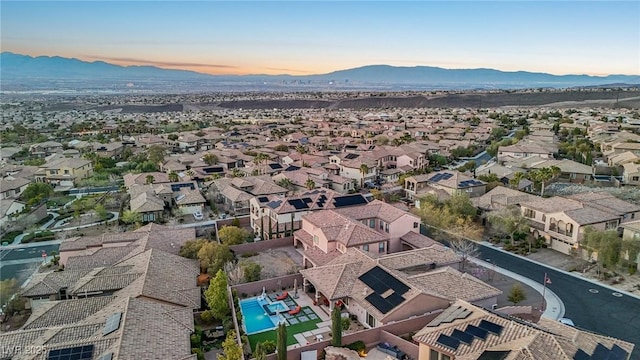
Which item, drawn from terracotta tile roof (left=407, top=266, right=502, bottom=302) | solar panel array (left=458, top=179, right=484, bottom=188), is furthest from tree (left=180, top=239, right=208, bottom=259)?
solar panel array (left=458, top=179, right=484, bottom=188)

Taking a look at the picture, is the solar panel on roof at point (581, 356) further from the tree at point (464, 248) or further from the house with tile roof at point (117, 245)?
the house with tile roof at point (117, 245)

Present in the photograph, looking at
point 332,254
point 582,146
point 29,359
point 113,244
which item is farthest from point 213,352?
point 582,146

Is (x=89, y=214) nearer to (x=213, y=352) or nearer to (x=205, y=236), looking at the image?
(x=205, y=236)

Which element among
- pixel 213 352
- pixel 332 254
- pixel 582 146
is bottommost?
pixel 213 352

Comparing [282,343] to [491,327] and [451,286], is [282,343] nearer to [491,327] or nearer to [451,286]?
[491,327]

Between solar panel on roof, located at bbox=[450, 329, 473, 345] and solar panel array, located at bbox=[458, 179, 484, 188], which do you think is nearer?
solar panel on roof, located at bbox=[450, 329, 473, 345]

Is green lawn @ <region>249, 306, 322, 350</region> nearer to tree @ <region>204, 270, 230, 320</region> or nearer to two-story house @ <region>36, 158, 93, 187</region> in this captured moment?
tree @ <region>204, 270, 230, 320</region>
